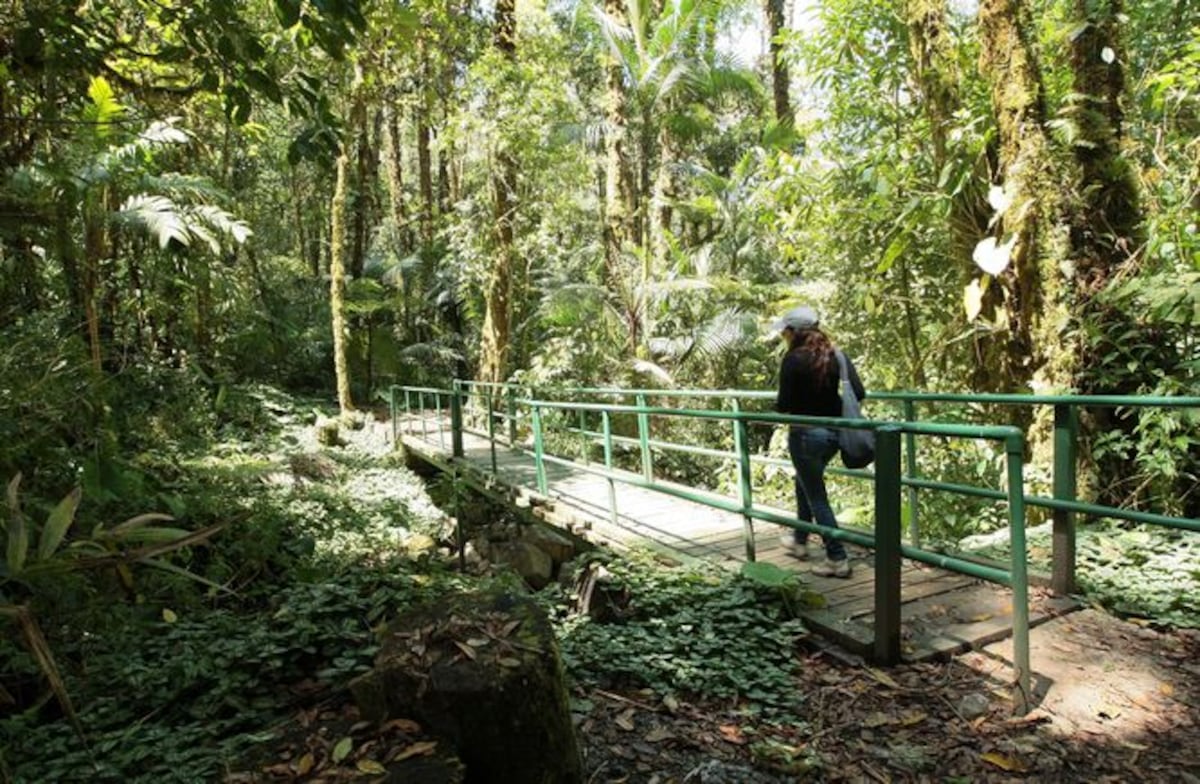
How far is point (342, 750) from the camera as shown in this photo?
221 cm

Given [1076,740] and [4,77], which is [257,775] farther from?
[4,77]

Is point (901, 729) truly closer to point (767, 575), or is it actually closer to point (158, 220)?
point (767, 575)

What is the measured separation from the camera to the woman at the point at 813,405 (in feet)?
13.5

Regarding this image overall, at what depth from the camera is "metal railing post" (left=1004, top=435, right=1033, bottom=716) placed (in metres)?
2.70

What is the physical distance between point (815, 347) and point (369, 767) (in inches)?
125

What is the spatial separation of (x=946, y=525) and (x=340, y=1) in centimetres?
577

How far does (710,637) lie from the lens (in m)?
3.36

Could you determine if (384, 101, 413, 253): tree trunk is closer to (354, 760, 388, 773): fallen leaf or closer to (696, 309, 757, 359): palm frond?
(696, 309, 757, 359): palm frond

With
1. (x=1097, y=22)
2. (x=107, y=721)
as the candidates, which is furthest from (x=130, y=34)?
(x=1097, y=22)

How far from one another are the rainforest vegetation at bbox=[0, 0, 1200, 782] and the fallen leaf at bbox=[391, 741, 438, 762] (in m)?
0.19

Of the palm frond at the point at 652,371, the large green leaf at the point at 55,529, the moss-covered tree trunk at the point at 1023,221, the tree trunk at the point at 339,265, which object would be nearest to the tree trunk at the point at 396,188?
the tree trunk at the point at 339,265

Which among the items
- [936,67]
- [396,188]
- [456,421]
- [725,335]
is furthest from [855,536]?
[396,188]

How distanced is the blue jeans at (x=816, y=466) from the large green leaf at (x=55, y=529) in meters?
3.56

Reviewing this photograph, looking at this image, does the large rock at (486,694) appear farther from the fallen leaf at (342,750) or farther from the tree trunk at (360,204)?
the tree trunk at (360,204)
